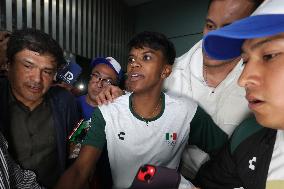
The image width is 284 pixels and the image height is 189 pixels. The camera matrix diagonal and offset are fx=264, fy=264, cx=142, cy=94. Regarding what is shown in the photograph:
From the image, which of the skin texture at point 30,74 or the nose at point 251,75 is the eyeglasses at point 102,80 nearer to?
the skin texture at point 30,74

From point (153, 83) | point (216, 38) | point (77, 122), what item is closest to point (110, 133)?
point (153, 83)

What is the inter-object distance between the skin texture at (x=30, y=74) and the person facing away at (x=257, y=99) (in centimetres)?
126

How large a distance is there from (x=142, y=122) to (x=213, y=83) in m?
0.63

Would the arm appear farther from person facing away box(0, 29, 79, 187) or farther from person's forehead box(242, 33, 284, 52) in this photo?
person's forehead box(242, 33, 284, 52)

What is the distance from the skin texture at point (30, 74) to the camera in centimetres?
183

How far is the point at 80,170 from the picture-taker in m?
1.47

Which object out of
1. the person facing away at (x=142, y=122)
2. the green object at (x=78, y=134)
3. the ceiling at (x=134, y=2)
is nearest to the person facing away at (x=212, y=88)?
the person facing away at (x=142, y=122)

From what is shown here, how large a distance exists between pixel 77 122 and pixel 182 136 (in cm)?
93

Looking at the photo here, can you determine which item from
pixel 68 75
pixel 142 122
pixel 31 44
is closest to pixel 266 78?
pixel 142 122

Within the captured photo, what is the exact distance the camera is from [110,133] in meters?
1.66

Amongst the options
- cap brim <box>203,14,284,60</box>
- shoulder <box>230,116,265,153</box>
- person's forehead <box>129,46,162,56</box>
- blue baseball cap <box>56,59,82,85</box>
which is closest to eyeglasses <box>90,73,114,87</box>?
blue baseball cap <box>56,59,82,85</box>

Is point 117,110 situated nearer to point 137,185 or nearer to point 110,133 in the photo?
point 110,133

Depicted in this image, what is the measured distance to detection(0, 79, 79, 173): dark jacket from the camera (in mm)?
1810

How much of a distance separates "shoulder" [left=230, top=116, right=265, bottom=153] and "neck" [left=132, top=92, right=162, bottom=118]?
66 centimetres
